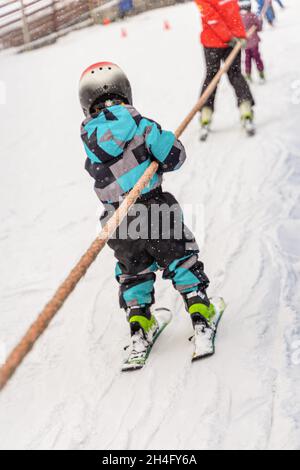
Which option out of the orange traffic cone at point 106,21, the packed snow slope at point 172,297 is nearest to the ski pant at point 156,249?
the packed snow slope at point 172,297

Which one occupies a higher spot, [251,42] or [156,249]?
[156,249]

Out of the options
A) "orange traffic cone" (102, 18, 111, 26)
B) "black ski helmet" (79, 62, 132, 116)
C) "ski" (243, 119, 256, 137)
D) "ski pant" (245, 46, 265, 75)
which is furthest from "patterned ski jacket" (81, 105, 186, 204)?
"orange traffic cone" (102, 18, 111, 26)

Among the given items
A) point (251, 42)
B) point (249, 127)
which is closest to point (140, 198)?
point (249, 127)

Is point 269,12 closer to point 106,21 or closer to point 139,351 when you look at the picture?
point 106,21

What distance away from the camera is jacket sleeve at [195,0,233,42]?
20.7 ft

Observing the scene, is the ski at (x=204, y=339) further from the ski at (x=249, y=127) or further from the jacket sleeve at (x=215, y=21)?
the jacket sleeve at (x=215, y=21)

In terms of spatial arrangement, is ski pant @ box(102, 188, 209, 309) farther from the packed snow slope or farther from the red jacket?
the red jacket

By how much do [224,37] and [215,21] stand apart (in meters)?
0.20

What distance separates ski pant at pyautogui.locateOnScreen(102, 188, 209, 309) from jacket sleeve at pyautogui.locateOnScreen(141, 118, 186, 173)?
19 cm

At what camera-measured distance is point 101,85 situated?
310cm

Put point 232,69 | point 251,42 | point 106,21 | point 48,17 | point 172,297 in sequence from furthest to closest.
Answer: point 106,21 < point 48,17 < point 251,42 < point 232,69 < point 172,297

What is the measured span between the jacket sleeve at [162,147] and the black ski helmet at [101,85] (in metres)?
0.23

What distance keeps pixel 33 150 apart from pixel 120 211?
5372mm

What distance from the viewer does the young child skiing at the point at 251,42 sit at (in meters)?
8.55
